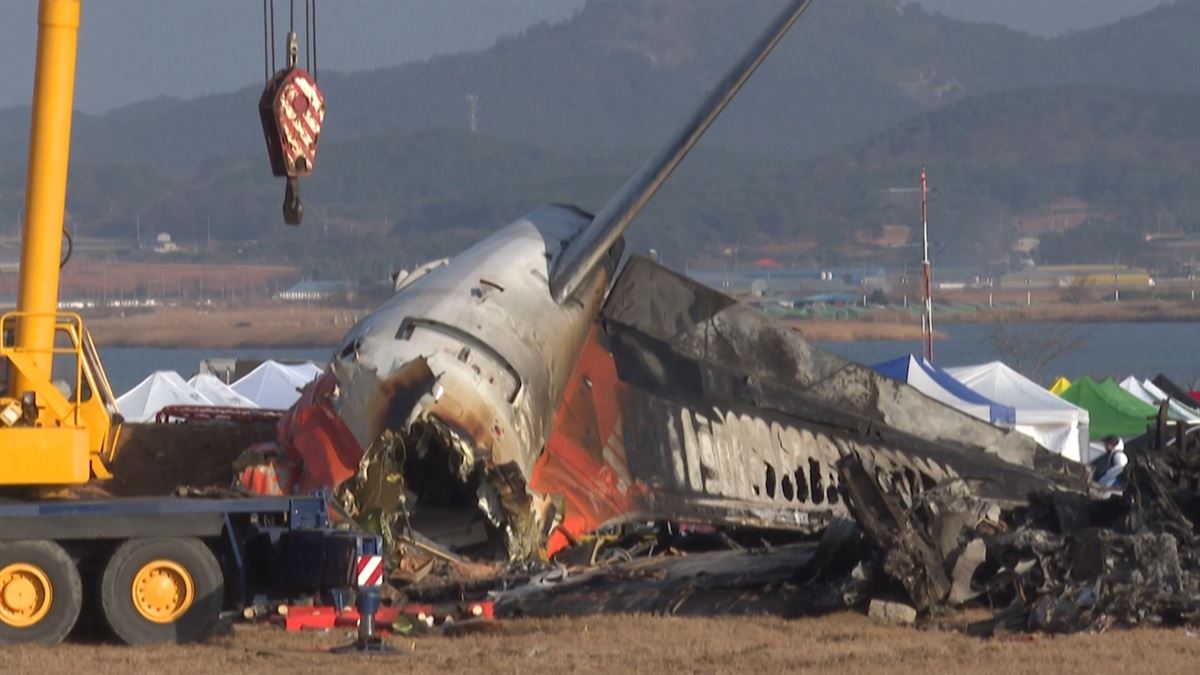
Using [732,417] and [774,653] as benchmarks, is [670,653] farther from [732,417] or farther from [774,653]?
[732,417]

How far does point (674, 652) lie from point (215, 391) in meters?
32.3

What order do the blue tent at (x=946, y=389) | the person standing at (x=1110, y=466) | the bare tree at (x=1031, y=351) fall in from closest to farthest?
1. the person standing at (x=1110, y=466)
2. the blue tent at (x=946, y=389)
3. the bare tree at (x=1031, y=351)

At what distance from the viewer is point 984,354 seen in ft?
421

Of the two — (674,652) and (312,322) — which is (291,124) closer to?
(674,652)

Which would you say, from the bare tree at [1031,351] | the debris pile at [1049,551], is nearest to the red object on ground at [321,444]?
the debris pile at [1049,551]

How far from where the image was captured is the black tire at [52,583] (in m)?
17.8

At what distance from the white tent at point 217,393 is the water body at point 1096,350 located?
1923 inches

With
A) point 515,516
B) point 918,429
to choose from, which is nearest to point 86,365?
point 515,516

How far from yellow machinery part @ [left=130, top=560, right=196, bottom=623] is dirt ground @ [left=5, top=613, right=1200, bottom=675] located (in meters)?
0.50

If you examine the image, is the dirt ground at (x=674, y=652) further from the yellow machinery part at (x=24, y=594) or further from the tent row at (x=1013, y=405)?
the tent row at (x=1013, y=405)

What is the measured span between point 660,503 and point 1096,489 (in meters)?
6.46

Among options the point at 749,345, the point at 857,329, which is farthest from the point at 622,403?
the point at 857,329

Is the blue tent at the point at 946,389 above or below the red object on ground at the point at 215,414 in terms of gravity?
above

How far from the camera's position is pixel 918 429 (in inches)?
1156
